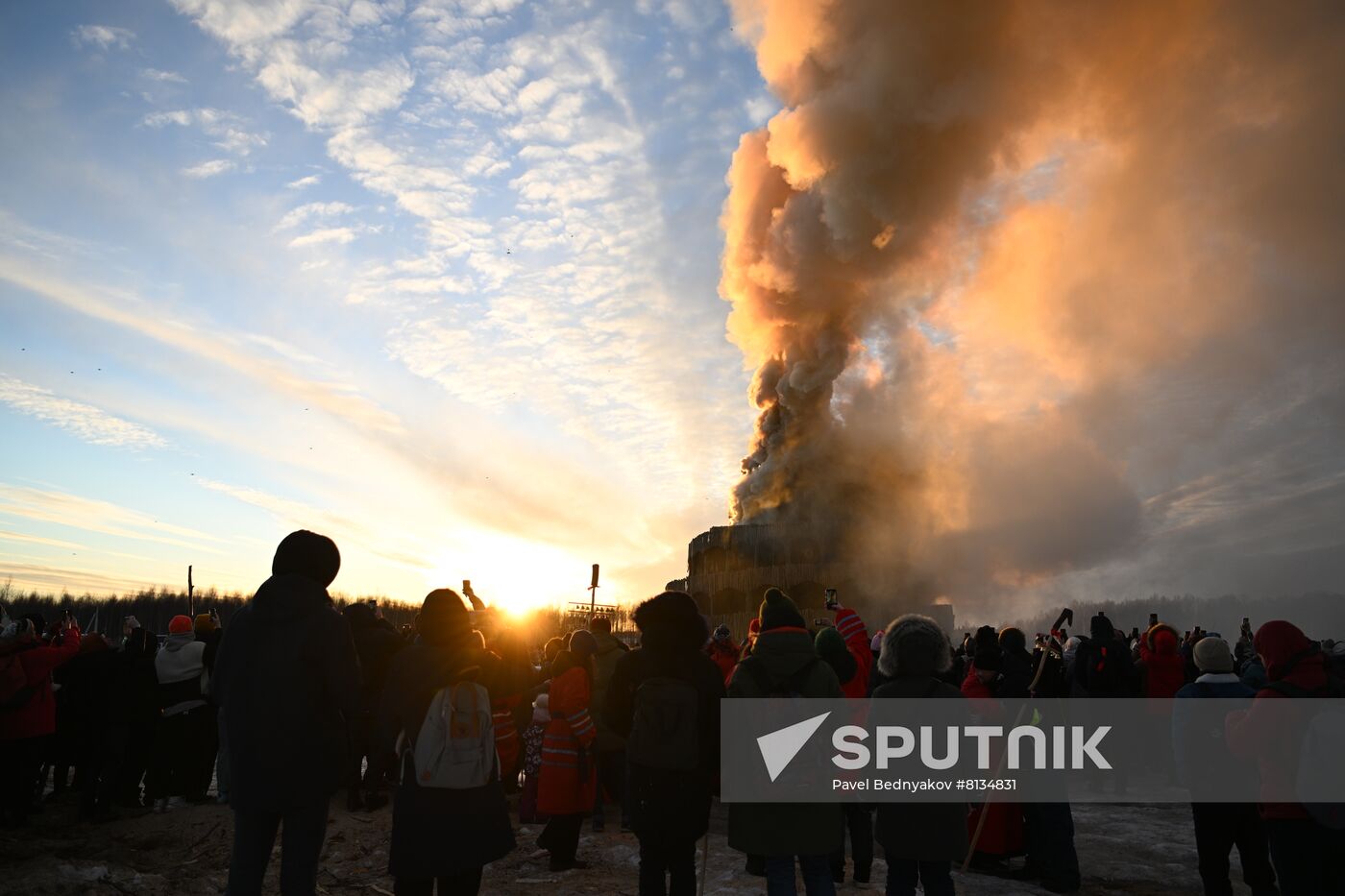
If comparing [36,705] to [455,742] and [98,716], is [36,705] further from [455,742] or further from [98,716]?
[455,742]

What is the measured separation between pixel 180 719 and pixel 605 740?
5217 millimetres

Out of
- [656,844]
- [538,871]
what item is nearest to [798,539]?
[538,871]

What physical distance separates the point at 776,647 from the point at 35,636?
354 inches

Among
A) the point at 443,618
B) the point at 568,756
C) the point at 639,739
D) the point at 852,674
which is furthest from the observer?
the point at 568,756

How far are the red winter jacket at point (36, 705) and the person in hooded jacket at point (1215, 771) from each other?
11.3 meters

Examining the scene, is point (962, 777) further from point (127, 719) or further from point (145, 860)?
point (127, 719)

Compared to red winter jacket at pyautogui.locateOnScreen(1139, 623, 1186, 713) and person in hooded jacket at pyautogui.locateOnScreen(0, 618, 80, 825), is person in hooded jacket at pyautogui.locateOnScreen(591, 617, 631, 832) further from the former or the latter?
red winter jacket at pyautogui.locateOnScreen(1139, 623, 1186, 713)

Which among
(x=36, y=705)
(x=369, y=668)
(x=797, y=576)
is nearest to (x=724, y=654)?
(x=369, y=668)

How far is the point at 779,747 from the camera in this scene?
14.9ft

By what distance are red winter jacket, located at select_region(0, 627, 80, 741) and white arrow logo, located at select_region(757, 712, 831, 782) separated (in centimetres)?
848

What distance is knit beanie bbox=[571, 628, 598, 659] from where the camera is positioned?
777cm

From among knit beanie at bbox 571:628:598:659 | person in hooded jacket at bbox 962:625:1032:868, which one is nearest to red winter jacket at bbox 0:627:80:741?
knit beanie at bbox 571:628:598:659

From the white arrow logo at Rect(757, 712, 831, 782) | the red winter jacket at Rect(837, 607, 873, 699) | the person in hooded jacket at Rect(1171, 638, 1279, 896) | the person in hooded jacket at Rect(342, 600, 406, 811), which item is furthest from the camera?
the person in hooded jacket at Rect(342, 600, 406, 811)

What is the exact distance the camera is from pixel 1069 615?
360 inches
